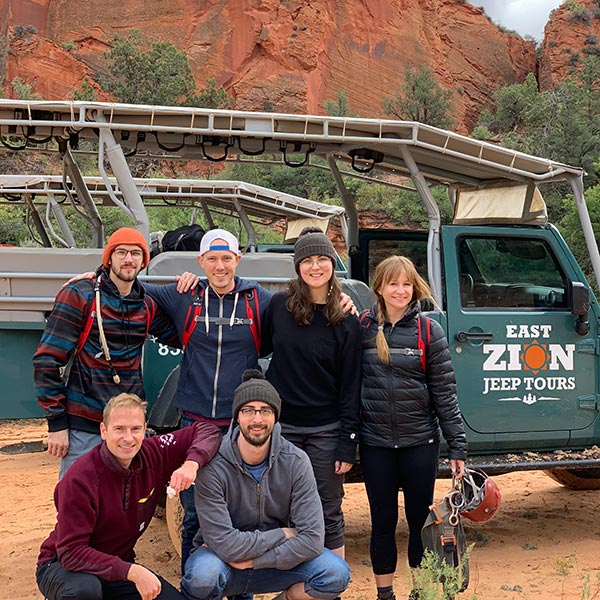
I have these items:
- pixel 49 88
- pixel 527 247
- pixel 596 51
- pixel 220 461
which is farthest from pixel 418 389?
pixel 596 51

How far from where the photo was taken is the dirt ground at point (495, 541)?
4.55 meters

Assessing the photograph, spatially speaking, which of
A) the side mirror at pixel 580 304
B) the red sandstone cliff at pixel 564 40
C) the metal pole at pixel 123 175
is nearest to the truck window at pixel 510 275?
the side mirror at pixel 580 304

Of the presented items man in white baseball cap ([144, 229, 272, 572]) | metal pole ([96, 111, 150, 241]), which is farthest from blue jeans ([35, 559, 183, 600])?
metal pole ([96, 111, 150, 241])

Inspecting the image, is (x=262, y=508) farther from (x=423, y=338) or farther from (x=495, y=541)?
(x=495, y=541)

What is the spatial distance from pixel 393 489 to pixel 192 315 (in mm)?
1239

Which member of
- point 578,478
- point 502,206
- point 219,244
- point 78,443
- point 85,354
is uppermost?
point 502,206

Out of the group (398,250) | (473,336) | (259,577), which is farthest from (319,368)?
(398,250)

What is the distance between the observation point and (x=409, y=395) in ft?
12.4

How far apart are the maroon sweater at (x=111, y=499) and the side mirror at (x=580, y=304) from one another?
2401 millimetres

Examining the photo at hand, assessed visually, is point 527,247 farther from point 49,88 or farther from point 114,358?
point 49,88

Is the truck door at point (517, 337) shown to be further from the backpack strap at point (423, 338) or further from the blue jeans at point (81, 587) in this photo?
the blue jeans at point (81, 587)

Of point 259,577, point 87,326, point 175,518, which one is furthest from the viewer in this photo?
point 175,518

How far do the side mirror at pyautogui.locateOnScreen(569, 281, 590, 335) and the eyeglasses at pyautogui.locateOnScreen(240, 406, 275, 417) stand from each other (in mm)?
2314

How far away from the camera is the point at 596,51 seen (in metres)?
49.5
